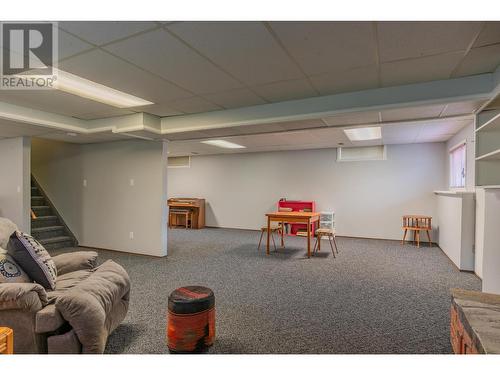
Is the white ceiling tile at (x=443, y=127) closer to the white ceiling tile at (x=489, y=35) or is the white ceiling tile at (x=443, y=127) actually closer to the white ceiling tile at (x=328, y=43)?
the white ceiling tile at (x=489, y=35)

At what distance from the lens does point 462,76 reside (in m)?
2.53

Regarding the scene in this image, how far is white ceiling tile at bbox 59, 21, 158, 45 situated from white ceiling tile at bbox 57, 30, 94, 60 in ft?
0.27

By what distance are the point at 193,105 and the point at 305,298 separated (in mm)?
2682

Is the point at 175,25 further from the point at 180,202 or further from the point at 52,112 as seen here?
the point at 180,202

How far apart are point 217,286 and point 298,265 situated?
1453 millimetres

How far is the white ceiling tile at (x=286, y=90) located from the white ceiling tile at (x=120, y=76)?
879mm

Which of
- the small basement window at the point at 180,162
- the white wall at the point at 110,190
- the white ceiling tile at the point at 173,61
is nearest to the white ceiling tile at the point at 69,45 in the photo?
the white ceiling tile at the point at 173,61

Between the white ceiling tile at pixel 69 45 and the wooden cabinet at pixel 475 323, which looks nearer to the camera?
the wooden cabinet at pixel 475 323

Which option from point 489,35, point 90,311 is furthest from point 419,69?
point 90,311

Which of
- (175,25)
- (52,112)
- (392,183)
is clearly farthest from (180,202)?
(175,25)

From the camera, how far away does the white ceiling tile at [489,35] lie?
172 cm

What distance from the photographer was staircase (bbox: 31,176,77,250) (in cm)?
523

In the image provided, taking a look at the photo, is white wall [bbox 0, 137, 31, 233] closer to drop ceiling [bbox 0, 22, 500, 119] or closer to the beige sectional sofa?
drop ceiling [bbox 0, 22, 500, 119]

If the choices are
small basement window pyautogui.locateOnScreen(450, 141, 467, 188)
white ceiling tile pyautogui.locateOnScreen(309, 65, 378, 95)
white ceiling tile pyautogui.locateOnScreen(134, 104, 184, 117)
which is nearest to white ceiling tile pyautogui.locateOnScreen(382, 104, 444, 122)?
white ceiling tile pyautogui.locateOnScreen(309, 65, 378, 95)
